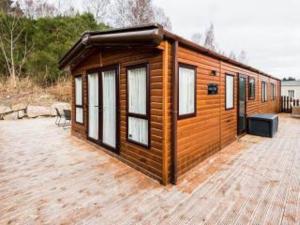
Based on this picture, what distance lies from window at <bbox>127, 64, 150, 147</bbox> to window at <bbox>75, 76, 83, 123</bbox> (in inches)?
118

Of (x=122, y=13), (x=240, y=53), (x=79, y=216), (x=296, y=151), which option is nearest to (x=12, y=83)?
(x=122, y=13)

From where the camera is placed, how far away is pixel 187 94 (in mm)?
4164

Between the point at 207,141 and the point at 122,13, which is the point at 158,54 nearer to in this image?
the point at 207,141

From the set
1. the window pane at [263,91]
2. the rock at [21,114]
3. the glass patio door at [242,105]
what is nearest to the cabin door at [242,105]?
the glass patio door at [242,105]

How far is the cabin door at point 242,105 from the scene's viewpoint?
7.07 metres

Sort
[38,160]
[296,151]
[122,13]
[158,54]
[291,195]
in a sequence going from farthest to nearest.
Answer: [122,13], [296,151], [38,160], [158,54], [291,195]

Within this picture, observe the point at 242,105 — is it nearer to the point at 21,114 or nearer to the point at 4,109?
the point at 21,114

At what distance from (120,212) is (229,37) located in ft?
78.9

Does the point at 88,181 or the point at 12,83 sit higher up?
the point at 12,83

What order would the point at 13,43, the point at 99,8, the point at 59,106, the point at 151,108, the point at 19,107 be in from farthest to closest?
the point at 99,8
the point at 13,43
the point at 59,106
the point at 19,107
the point at 151,108

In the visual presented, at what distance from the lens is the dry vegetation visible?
12575 millimetres

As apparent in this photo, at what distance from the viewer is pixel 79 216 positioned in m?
2.68

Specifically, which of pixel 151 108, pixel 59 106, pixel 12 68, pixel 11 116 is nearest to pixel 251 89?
pixel 151 108

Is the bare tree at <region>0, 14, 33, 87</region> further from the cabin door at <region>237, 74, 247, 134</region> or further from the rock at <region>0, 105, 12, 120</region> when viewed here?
the cabin door at <region>237, 74, 247, 134</region>
